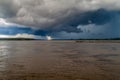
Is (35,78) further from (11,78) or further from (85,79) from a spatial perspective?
(85,79)

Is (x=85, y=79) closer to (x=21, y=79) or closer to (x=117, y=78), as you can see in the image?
(x=117, y=78)

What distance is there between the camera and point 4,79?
17297 millimetres

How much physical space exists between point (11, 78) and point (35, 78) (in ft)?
7.47

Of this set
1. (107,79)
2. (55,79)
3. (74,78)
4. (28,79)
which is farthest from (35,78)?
(107,79)

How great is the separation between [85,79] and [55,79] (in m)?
2.86

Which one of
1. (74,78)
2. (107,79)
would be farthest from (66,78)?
(107,79)

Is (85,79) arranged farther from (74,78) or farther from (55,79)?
(55,79)

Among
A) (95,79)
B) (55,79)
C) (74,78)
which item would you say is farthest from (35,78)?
(95,79)

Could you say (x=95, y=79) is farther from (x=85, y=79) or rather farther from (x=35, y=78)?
(x=35, y=78)

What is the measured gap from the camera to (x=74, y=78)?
59.2ft

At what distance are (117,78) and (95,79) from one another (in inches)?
90.0

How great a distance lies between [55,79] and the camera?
1736cm

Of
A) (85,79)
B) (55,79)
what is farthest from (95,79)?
(55,79)

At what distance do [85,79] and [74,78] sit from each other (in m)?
1.10
